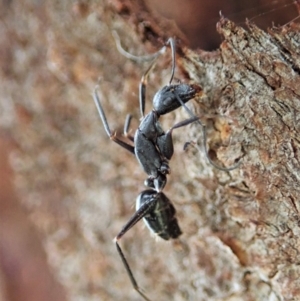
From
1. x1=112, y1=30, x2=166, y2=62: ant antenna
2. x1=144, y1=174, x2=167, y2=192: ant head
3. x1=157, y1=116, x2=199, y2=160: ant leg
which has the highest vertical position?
x1=112, y1=30, x2=166, y2=62: ant antenna

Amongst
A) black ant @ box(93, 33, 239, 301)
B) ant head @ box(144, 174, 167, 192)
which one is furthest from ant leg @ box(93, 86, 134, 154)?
ant head @ box(144, 174, 167, 192)

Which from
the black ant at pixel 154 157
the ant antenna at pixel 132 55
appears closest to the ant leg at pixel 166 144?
the black ant at pixel 154 157

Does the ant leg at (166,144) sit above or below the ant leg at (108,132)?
below

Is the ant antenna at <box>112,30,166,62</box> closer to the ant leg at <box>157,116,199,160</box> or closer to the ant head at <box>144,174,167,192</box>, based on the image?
the ant leg at <box>157,116,199,160</box>

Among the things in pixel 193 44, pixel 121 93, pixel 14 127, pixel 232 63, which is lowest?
pixel 232 63

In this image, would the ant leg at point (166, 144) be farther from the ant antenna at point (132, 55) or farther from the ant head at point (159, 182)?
the ant antenna at point (132, 55)

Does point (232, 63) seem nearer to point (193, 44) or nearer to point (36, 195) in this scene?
point (193, 44)

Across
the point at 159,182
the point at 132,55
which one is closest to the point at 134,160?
the point at 159,182

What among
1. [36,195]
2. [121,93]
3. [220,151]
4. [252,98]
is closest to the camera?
[252,98]

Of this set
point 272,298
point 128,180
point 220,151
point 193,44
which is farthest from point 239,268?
point 193,44
